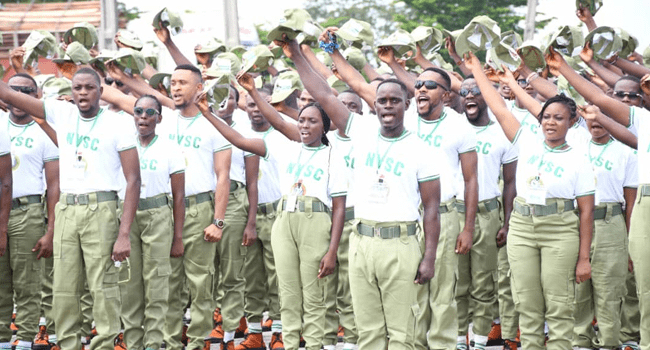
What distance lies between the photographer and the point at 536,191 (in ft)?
24.9

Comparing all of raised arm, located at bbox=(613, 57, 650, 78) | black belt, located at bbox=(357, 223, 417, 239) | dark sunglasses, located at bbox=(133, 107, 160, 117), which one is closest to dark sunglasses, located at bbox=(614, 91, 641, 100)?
raised arm, located at bbox=(613, 57, 650, 78)

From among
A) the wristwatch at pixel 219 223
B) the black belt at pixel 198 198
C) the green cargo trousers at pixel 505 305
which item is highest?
the black belt at pixel 198 198

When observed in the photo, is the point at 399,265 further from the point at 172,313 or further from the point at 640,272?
the point at 172,313

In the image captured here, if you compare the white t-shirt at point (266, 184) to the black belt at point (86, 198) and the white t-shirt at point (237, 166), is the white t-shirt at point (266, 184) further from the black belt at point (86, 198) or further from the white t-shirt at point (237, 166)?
the black belt at point (86, 198)

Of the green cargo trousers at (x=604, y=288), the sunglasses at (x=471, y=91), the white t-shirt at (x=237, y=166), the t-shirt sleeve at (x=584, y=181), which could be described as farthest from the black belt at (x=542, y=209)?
the white t-shirt at (x=237, y=166)

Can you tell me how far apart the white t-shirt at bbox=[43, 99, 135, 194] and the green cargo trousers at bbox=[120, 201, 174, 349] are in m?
0.60

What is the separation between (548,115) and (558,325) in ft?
5.37

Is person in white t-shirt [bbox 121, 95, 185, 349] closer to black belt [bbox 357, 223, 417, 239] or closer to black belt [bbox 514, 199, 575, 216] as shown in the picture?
black belt [bbox 357, 223, 417, 239]

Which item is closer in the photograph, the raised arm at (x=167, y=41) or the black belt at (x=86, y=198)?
the black belt at (x=86, y=198)

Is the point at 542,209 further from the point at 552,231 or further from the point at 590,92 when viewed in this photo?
the point at 590,92

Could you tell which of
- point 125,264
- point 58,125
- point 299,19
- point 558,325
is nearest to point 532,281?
point 558,325

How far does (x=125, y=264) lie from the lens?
7992 millimetres

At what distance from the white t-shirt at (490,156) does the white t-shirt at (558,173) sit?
1203 mm

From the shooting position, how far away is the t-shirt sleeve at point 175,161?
8.30m
